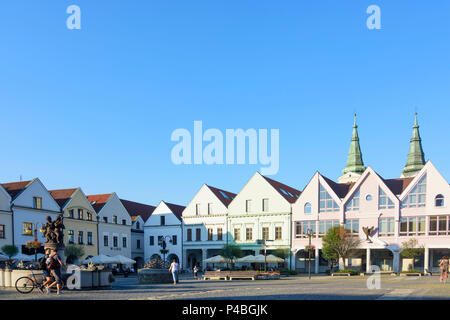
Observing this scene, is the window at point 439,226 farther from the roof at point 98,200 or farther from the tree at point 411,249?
the roof at point 98,200

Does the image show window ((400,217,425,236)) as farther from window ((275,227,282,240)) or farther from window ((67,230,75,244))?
window ((67,230,75,244))

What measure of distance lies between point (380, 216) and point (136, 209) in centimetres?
3844

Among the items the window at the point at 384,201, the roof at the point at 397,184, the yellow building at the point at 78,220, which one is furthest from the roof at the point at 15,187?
the roof at the point at 397,184

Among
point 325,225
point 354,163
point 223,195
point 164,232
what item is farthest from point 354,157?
point 164,232

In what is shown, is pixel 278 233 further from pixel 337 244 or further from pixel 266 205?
pixel 337 244

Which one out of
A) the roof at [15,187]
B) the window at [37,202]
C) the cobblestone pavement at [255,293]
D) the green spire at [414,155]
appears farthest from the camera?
the green spire at [414,155]

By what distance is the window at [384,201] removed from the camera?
4620 cm

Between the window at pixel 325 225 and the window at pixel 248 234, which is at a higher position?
the window at pixel 325 225

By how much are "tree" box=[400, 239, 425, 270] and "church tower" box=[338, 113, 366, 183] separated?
3481 centimetres

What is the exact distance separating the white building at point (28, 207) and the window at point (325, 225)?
30.9 metres

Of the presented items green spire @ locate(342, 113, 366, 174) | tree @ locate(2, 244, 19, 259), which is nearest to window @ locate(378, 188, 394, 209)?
green spire @ locate(342, 113, 366, 174)

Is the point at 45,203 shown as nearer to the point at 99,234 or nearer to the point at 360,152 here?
the point at 99,234

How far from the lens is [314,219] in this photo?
49.8 m
